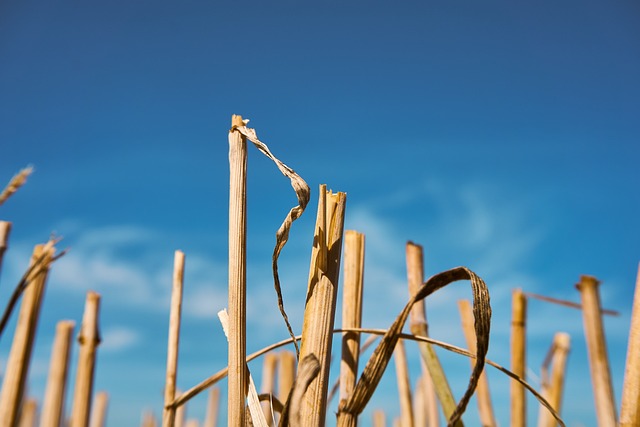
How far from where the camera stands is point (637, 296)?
0.74m

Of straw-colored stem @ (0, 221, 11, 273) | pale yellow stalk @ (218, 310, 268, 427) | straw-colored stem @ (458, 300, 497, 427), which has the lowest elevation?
pale yellow stalk @ (218, 310, 268, 427)

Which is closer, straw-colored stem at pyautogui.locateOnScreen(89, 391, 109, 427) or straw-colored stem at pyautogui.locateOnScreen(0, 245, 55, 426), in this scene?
straw-colored stem at pyautogui.locateOnScreen(0, 245, 55, 426)

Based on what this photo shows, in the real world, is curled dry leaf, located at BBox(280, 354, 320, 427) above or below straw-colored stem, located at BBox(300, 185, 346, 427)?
below

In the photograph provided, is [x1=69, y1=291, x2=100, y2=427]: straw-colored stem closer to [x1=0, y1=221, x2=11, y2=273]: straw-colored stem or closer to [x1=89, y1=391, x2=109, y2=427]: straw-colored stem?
[x1=0, y1=221, x2=11, y2=273]: straw-colored stem

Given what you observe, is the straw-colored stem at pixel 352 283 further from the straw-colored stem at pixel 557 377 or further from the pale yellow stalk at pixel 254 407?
the straw-colored stem at pixel 557 377

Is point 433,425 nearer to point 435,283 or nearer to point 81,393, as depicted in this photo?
point 81,393

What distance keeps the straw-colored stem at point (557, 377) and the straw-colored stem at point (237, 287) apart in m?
1.30

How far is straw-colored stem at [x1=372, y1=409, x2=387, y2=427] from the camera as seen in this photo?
4.39 meters

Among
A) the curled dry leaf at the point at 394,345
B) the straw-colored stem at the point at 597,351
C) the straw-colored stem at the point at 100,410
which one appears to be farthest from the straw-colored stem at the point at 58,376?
the straw-colored stem at the point at 100,410

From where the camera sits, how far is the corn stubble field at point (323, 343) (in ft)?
2.12

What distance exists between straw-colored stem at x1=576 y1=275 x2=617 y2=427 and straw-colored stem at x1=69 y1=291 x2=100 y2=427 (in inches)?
47.4

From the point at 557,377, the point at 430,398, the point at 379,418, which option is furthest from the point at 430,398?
the point at 379,418

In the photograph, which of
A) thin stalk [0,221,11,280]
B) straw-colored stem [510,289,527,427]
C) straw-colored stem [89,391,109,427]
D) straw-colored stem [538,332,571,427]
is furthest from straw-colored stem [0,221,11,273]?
straw-colored stem [89,391,109,427]

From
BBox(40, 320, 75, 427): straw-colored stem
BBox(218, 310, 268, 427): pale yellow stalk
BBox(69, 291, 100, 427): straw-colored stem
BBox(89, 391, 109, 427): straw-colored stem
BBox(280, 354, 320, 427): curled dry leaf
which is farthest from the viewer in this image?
BBox(89, 391, 109, 427): straw-colored stem
